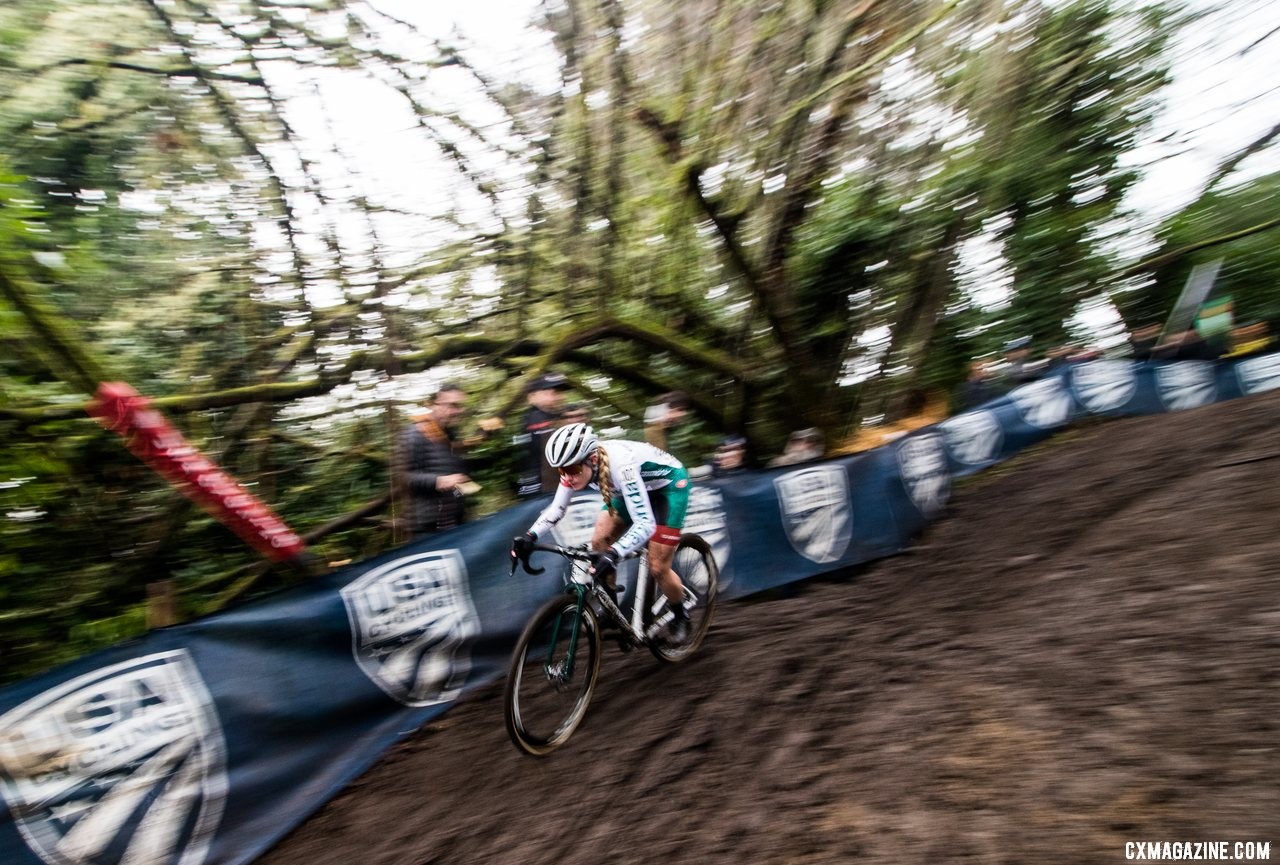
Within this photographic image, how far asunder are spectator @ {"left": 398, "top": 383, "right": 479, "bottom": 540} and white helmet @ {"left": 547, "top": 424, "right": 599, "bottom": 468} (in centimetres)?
159

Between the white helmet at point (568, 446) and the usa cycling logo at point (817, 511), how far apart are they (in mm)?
3416

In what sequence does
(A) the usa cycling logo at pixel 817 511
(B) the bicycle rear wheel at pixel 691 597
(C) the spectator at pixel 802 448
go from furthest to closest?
(C) the spectator at pixel 802 448 < (A) the usa cycling logo at pixel 817 511 < (B) the bicycle rear wheel at pixel 691 597

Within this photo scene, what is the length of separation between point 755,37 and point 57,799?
853 centimetres

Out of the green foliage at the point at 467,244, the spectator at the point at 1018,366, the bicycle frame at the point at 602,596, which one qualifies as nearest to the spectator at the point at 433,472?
the green foliage at the point at 467,244

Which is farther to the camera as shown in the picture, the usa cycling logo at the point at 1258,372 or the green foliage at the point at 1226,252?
the green foliage at the point at 1226,252

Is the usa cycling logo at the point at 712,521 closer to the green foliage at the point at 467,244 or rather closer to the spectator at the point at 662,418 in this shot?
the spectator at the point at 662,418

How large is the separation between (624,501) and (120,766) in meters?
2.86

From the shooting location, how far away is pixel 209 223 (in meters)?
6.61

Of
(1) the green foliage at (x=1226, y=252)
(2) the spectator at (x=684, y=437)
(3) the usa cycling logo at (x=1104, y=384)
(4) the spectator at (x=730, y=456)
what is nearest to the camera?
(4) the spectator at (x=730, y=456)

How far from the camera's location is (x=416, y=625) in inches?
193

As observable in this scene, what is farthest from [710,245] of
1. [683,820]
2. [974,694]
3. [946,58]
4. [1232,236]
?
→ [1232,236]

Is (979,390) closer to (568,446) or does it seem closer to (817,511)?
(817,511)

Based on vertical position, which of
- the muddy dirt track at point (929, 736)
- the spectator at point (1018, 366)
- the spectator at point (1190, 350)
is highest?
the spectator at point (1018, 366)

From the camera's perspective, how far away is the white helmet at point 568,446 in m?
4.55
